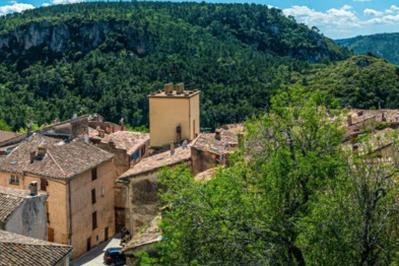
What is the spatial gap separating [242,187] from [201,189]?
4.40ft

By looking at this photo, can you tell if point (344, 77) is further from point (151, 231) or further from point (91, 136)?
point (151, 231)

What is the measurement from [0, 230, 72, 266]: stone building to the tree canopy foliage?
3391mm

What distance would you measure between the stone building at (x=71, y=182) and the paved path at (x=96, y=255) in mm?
459

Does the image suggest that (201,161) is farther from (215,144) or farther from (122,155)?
(122,155)

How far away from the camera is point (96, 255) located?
48.5 metres

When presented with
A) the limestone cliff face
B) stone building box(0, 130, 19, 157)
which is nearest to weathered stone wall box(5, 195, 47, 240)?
stone building box(0, 130, 19, 157)

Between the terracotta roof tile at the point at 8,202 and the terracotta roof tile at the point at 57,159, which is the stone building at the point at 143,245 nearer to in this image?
the terracotta roof tile at the point at 8,202

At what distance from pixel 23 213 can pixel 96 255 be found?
1799 centimetres

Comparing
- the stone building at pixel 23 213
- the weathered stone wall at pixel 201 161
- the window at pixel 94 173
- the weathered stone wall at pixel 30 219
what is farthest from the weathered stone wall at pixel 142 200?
the weathered stone wall at pixel 30 219

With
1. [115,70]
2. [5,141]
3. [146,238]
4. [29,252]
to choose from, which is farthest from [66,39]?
[29,252]

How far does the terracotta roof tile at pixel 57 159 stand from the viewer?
46.7 meters

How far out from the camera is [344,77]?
5325 inches

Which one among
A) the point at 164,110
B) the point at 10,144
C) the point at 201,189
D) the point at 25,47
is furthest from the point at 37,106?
the point at 201,189

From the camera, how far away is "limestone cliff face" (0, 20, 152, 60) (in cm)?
17362
